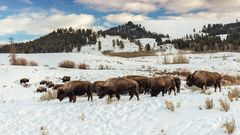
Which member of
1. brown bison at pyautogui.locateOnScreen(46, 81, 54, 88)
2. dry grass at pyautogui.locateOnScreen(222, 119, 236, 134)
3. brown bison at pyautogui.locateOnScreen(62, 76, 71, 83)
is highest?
dry grass at pyautogui.locateOnScreen(222, 119, 236, 134)

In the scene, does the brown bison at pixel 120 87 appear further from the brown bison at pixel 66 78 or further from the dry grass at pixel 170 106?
the brown bison at pixel 66 78

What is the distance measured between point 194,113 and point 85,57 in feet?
142

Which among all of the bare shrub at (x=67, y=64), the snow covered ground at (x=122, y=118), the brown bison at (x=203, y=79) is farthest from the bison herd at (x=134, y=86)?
the bare shrub at (x=67, y=64)

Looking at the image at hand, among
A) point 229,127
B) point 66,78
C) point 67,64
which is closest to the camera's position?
point 229,127

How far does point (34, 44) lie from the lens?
145000mm

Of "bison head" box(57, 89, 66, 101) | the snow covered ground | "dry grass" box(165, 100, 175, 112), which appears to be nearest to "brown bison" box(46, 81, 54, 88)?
the snow covered ground

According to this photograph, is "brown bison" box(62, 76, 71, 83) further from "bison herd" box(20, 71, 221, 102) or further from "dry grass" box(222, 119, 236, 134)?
"dry grass" box(222, 119, 236, 134)

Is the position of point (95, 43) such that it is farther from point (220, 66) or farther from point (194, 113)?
point (194, 113)

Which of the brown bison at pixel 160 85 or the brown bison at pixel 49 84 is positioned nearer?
the brown bison at pixel 160 85

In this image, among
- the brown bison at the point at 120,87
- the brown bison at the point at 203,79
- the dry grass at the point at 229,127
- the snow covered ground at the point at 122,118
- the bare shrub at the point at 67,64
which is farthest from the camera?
the bare shrub at the point at 67,64

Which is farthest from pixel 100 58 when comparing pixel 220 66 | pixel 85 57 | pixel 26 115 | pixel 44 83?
pixel 26 115

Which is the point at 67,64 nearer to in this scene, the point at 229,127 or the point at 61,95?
the point at 61,95

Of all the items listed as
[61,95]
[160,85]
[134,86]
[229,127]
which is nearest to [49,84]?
[61,95]

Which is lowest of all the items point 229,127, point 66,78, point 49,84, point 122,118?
point 49,84
